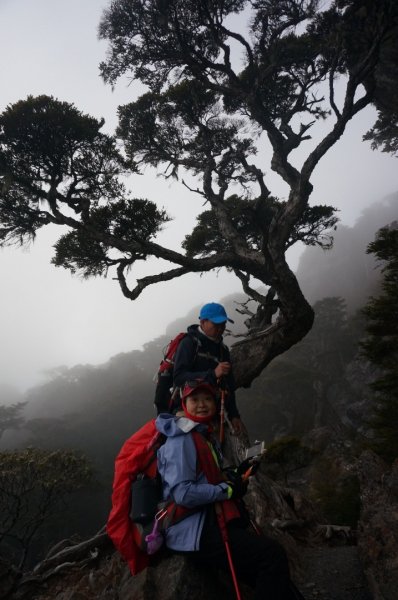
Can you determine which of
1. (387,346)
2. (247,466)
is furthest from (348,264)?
(247,466)

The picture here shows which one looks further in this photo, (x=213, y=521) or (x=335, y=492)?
(x=335, y=492)

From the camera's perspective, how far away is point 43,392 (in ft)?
182

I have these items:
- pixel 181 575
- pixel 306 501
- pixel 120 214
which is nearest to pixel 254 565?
pixel 181 575

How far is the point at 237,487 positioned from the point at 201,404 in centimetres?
74

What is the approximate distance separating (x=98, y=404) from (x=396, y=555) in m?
44.1

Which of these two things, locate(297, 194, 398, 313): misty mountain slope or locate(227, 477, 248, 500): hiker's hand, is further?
locate(297, 194, 398, 313): misty mountain slope

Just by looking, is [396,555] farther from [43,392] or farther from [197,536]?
[43,392]

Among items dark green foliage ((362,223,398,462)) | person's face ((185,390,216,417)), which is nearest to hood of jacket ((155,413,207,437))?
person's face ((185,390,216,417))

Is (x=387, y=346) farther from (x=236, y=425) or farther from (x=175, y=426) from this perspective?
(x=175, y=426)

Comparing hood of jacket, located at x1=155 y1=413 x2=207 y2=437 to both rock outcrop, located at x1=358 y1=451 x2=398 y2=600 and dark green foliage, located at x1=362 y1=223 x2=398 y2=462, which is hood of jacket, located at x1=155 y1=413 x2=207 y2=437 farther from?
dark green foliage, located at x1=362 y1=223 x2=398 y2=462

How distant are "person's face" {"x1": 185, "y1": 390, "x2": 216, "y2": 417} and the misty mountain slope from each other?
5042 centimetres

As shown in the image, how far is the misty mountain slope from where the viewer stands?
57.1 meters

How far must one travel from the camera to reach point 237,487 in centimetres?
243

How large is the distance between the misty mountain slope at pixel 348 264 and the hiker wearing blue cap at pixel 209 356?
4930 centimetres
